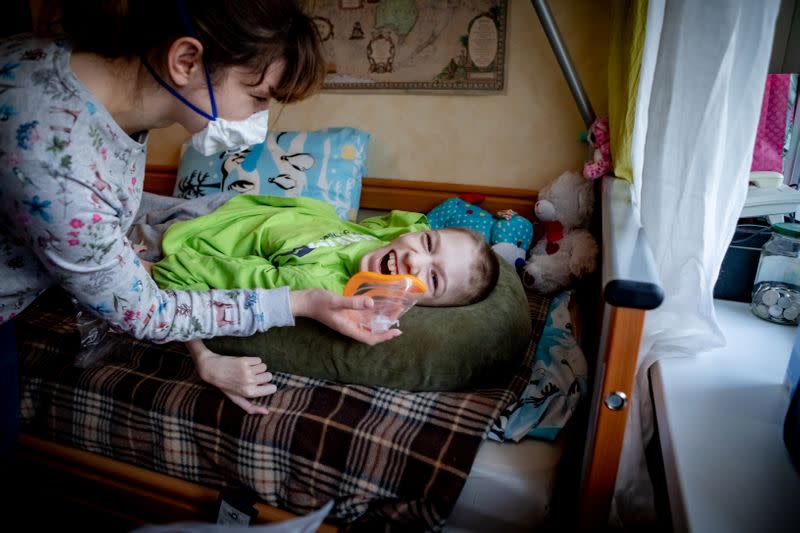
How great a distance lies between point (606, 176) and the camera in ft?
5.06

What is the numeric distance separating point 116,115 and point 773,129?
1.64 m

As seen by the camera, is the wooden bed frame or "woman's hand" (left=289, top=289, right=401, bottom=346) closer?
the wooden bed frame

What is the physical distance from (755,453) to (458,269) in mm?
777

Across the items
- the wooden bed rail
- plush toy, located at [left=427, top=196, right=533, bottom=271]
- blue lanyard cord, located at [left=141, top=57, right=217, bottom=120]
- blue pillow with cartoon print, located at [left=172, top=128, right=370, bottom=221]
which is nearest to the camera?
the wooden bed rail

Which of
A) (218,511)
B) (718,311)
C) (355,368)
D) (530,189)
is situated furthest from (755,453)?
(530,189)

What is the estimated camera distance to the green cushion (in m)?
1.15

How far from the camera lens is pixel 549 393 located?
3.84 feet

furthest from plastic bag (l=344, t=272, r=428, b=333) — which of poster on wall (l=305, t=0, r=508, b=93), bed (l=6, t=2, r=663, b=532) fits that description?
poster on wall (l=305, t=0, r=508, b=93)

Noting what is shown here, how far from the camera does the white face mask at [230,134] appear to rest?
1.10m

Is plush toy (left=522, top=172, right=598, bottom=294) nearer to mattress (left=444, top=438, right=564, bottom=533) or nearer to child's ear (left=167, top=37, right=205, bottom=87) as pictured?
mattress (left=444, top=438, right=564, bottom=533)

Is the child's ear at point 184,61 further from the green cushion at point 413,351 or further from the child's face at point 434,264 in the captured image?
the child's face at point 434,264

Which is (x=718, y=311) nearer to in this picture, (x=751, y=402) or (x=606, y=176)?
(x=751, y=402)

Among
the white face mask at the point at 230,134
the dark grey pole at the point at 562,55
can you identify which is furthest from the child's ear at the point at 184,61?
the dark grey pole at the point at 562,55

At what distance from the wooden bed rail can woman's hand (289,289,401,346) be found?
46cm
